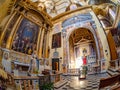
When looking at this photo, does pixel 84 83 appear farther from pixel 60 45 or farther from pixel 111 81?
pixel 60 45

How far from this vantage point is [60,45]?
219cm

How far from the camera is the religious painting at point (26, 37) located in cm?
219

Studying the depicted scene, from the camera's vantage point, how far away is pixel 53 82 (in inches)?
82.9

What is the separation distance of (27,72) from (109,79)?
70cm

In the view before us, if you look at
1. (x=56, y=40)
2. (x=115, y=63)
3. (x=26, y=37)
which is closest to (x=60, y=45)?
(x=56, y=40)

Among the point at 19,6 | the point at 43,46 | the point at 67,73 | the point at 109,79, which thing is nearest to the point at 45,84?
the point at 67,73

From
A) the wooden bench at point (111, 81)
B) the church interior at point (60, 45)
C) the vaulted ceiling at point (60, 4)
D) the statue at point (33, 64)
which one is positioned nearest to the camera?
the wooden bench at point (111, 81)

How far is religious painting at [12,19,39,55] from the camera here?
7.18 feet

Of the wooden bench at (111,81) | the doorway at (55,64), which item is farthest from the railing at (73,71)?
the wooden bench at (111,81)

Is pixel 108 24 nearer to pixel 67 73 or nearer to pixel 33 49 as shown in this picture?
pixel 67 73

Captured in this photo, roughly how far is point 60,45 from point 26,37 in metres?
0.34

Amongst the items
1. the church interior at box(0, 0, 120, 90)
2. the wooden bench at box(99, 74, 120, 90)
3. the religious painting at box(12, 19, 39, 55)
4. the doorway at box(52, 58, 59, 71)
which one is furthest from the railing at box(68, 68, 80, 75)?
the religious painting at box(12, 19, 39, 55)

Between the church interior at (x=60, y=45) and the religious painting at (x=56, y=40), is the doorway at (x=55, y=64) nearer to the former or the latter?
the church interior at (x=60, y=45)

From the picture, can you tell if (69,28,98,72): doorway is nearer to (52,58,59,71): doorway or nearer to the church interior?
the church interior
